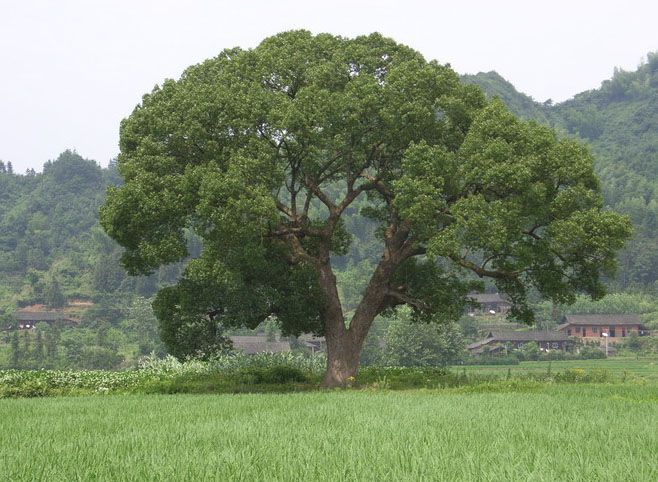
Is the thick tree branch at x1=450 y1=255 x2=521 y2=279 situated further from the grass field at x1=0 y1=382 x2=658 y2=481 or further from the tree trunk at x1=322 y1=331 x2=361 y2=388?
the grass field at x1=0 y1=382 x2=658 y2=481

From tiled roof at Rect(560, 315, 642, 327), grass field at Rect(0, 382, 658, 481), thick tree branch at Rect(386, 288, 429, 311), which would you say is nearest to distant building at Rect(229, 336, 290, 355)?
tiled roof at Rect(560, 315, 642, 327)

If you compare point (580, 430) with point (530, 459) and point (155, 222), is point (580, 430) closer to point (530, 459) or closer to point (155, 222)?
point (530, 459)

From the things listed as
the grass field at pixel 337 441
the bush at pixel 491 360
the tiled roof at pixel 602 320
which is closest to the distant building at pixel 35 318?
the bush at pixel 491 360

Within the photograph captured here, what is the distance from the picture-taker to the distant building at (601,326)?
395 feet

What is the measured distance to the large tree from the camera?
85.5 ft

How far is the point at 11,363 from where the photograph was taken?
90.2 meters

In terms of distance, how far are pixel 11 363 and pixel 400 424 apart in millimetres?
86344

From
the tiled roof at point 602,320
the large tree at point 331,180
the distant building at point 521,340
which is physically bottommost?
the distant building at point 521,340

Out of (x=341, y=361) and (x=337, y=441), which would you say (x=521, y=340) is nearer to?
(x=341, y=361)

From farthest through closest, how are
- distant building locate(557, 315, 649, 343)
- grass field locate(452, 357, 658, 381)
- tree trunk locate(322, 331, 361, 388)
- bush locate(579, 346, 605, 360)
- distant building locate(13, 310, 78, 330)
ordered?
1. distant building locate(13, 310, 78, 330)
2. distant building locate(557, 315, 649, 343)
3. bush locate(579, 346, 605, 360)
4. grass field locate(452, 357, 658, 381)
5. tree trunk locate(322, 331, 361, 388)

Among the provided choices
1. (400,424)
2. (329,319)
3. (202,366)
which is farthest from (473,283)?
(400,424)

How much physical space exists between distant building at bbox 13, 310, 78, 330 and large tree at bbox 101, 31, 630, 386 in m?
113

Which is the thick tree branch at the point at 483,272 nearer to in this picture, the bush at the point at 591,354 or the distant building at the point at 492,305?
the bush at the point at 591,354

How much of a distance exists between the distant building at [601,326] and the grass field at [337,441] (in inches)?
4300
